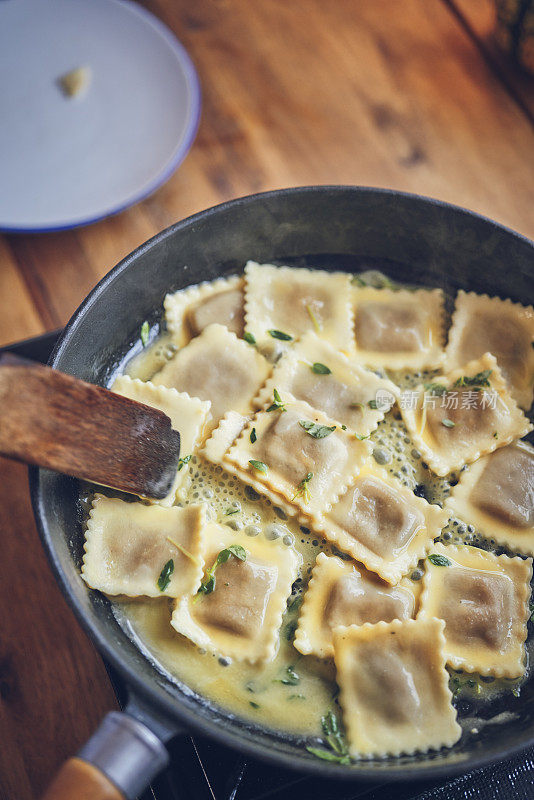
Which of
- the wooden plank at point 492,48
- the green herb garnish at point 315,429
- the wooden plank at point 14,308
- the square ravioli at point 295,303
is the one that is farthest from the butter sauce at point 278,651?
the wooden plank at point 492,48

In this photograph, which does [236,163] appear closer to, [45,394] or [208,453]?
[208,453]

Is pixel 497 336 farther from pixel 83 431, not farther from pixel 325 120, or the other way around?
pixel 83 431

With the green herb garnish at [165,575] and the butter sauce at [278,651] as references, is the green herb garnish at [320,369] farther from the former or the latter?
the green herb garnish at [165,575]

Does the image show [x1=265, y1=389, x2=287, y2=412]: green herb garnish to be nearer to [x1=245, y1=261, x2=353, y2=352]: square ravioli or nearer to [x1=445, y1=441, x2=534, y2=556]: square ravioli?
[x1=245, y1=261, x2=353, y2=352]: square ravioli

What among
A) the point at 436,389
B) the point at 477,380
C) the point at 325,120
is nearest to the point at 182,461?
the point at 436,389

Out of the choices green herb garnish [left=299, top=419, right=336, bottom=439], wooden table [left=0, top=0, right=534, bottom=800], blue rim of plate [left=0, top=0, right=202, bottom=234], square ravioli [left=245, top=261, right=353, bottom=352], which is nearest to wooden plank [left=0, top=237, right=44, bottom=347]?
wooden table [left=0, top=0, right=534, bottom=800]

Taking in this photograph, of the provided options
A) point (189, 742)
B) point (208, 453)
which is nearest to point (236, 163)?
point (208, 453)
